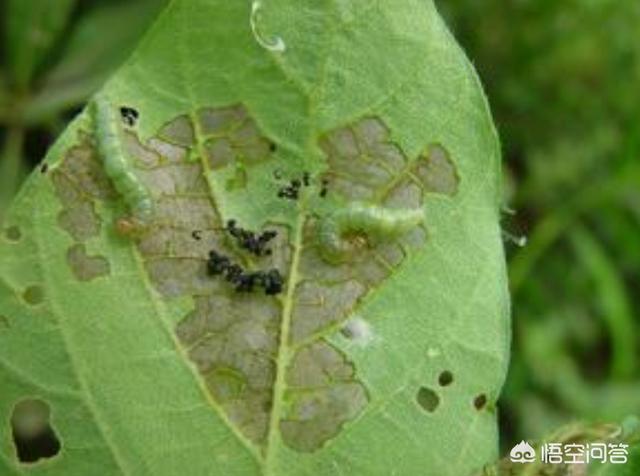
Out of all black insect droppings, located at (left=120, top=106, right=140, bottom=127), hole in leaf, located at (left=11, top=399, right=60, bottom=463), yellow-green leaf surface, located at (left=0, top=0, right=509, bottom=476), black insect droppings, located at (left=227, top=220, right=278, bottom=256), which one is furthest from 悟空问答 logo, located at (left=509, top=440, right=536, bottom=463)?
hole in leaf, located at (left=11, top=399, right=60, bottom=463)

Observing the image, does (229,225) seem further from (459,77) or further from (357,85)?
(459,77)

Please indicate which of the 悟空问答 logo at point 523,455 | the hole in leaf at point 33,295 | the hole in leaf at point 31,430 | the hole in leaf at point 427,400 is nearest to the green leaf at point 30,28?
the hole in leaf at point 31,430

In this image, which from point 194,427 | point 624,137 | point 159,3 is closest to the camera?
point 194,427

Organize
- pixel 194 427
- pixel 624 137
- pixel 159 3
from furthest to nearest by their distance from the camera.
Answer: pixel 624 137 < pixel 159 3 < pixel 194 427

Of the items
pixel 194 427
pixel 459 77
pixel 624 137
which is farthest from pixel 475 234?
pixel 624 137

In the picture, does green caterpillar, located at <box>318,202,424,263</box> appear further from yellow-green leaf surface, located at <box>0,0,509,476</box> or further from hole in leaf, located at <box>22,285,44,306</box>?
hole in leaf, located at <box>22,285,44,306</box>

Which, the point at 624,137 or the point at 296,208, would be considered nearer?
the point at 296,208

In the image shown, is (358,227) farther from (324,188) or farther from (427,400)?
(427,400)
